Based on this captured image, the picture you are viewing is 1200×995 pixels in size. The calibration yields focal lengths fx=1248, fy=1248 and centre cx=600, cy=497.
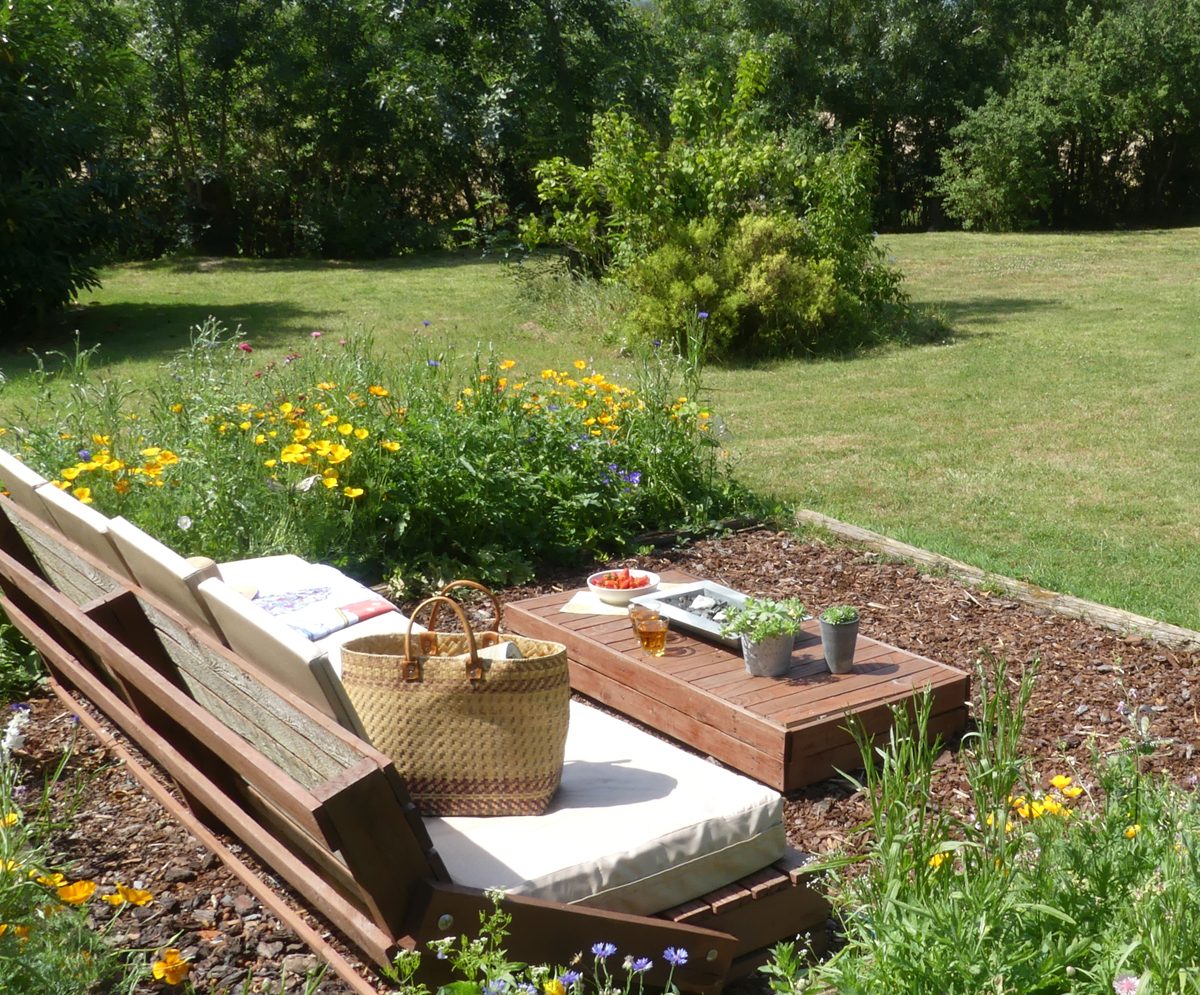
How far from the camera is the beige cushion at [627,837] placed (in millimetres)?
2471

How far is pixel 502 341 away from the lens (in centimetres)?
1239

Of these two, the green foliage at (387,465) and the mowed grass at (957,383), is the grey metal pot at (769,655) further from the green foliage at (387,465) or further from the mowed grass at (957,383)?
the mowed grass at (957,383)

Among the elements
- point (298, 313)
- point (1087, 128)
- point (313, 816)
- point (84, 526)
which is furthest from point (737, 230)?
point (1087, 128)

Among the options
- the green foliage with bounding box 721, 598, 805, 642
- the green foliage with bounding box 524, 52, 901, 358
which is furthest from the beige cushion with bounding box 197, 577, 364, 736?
the green foliage with bounding box 524, 52, 901, 358

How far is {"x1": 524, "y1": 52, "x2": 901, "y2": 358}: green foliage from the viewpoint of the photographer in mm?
11383

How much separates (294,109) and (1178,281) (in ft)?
46.4

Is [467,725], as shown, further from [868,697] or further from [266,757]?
[868,697]

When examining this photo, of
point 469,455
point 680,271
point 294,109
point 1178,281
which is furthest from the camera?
point 294,109

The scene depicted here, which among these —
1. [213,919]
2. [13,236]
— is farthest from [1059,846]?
[13,236]

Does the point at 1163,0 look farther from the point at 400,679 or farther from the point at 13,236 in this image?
the point at 400,679

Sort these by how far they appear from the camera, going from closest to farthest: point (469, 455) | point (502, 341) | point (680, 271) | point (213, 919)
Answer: point (213, 919) → point (469, 455) → point (680, 271) → point (502, 341)

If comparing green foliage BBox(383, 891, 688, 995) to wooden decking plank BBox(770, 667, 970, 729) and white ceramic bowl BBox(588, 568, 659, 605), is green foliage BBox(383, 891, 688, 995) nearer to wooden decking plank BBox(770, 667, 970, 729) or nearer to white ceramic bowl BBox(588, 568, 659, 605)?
wooden decking plank BBox(770, 667, 970, 729)

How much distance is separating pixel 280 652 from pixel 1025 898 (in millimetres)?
1429

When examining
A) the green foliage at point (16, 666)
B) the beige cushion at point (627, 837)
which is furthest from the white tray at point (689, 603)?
the green foliage at point (16, 666)
